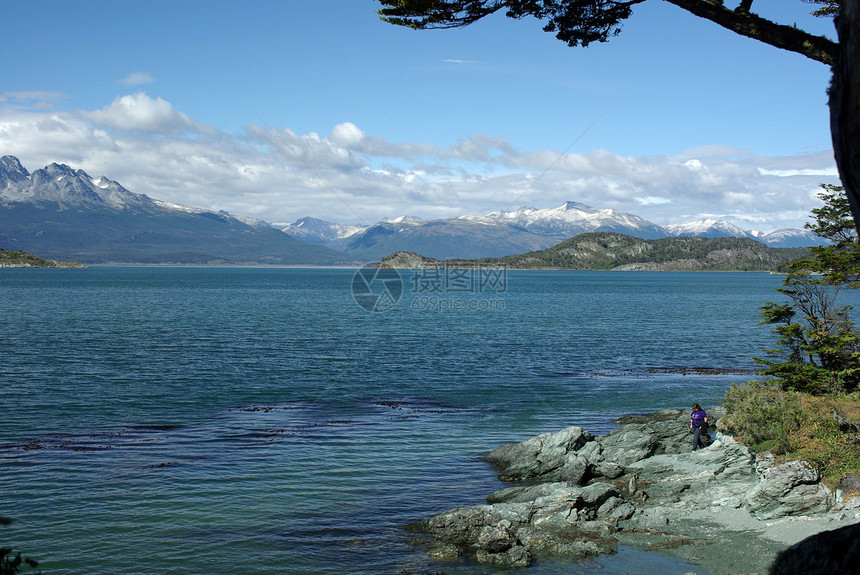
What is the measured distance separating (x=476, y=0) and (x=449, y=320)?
241ft

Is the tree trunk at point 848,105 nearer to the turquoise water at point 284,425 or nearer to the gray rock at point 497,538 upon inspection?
the turquoise water at point 284,425

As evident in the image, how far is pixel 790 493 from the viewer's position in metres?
17.2

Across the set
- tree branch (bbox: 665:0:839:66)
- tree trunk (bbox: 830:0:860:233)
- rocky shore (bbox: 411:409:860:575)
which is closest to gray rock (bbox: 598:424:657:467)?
rocky shore (bbox: 411:409:860:575)

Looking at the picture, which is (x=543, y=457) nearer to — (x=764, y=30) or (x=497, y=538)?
(x=497, y=538)

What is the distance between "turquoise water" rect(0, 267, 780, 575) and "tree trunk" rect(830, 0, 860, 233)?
12435mm

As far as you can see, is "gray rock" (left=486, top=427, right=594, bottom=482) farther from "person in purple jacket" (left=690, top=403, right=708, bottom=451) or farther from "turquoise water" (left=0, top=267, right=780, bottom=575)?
"person in purple jacket" (left=690, top=403, right=708, bottom=451)

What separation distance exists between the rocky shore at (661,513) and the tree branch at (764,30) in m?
11.5

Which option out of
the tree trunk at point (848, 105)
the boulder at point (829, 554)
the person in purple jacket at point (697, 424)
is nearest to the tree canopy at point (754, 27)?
the tree trunk at point (848, 105)

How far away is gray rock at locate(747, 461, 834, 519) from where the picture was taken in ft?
55.2

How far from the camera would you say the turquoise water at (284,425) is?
1748cm

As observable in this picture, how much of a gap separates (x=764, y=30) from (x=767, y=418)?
1617 cm

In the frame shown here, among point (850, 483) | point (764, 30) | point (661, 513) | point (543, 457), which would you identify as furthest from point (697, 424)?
point (764, 30)

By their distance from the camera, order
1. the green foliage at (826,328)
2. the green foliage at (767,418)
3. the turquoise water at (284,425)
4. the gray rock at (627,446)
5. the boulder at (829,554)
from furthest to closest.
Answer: the green foliage at (826,328)
the gray rock at (627,446)
the green foliage at (767,418)
the turquoise water at (284,425)
the boulder at (829,554)

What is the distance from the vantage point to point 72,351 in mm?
50344
